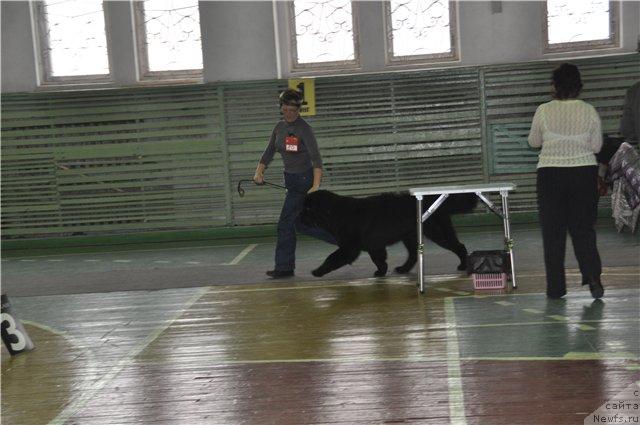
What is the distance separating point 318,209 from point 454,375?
387cm

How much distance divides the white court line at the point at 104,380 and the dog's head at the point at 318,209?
70.7 inches

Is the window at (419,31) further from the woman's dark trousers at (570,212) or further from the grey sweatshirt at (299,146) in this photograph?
the woman's dark trousers at (570,212)

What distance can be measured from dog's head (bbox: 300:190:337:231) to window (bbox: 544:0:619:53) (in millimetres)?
5753

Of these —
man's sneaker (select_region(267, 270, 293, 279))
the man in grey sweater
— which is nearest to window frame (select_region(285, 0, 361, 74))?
the man in grey sweater

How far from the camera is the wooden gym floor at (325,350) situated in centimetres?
505

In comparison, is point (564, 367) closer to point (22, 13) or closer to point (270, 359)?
point (270, 359)

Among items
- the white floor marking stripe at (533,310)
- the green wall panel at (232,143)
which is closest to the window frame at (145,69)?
the green wall panel at (232,143)

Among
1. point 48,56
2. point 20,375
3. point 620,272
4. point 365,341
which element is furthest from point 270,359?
point 48,56

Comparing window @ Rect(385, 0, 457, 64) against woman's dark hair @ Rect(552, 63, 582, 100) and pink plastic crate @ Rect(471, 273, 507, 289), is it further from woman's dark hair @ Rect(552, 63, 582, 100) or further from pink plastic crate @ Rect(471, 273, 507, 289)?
woman's dark hair @ Rect(552, 63, 582, 100)

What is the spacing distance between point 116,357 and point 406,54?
327 inches

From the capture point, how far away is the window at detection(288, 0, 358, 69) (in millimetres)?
13617

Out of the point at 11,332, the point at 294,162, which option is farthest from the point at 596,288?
the point at 11,332

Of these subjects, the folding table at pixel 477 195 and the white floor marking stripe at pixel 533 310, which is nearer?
the white floor marking stripe at pixel 533 310

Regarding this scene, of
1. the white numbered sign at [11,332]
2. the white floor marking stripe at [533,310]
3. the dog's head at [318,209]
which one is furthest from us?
the dog's head at [318,209]
